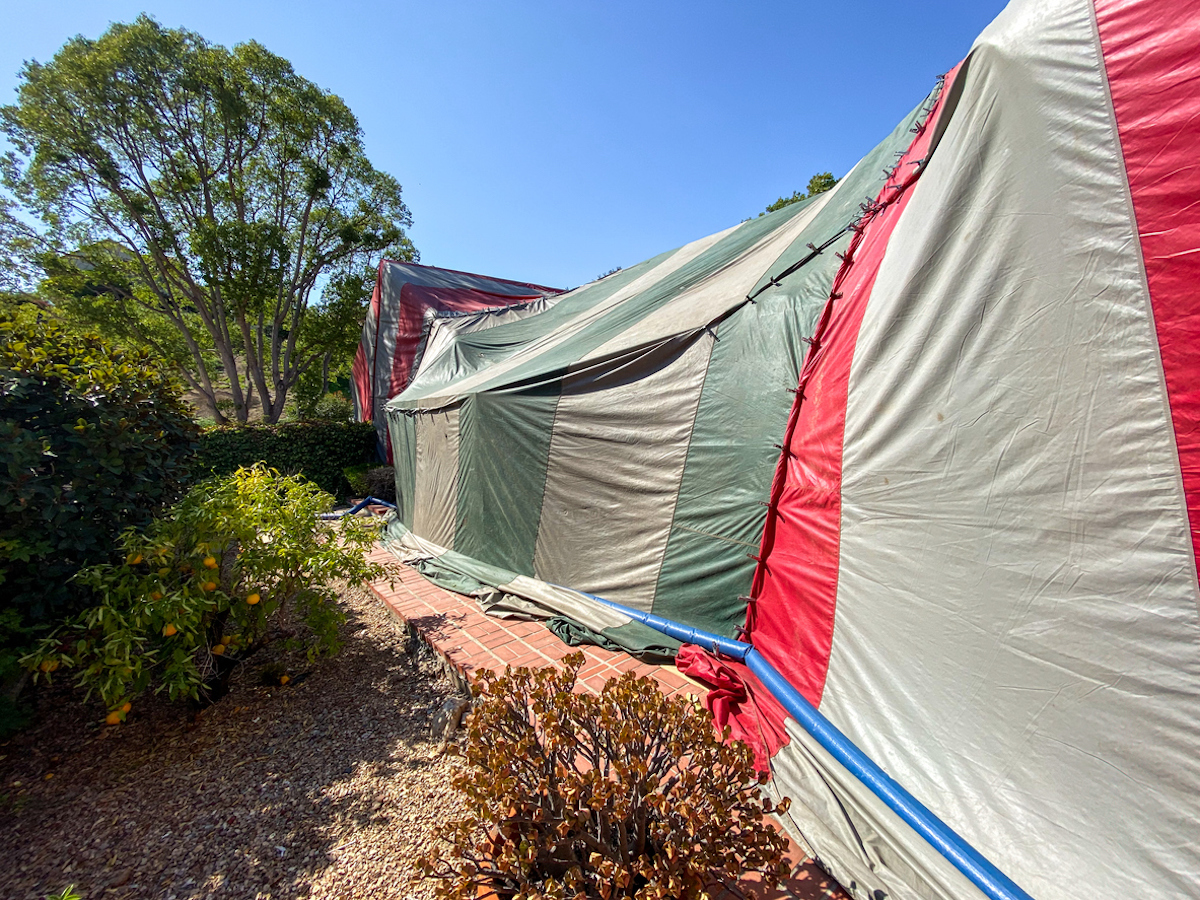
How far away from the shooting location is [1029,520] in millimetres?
1428

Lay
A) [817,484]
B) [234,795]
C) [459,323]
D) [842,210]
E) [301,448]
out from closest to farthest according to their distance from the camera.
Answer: [234,795]
[817,484]
[842,210]
[459,323]
[301,448]

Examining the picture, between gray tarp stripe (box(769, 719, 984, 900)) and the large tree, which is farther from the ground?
the large tree

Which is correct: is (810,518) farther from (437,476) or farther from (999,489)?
(437,476)

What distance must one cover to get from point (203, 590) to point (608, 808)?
7.29 ft

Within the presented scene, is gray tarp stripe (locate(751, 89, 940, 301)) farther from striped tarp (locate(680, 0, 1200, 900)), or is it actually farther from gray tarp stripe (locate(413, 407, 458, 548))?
gray tarp stripe (locate(413, 407, 458, 548))

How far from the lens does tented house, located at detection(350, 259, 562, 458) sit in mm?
9000

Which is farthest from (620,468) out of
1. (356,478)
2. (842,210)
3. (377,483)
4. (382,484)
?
(356,478)

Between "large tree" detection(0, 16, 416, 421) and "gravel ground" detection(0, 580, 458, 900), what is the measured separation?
10.9 m

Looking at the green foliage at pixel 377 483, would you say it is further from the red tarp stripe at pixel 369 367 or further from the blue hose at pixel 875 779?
the blue hose at pixel 875 779

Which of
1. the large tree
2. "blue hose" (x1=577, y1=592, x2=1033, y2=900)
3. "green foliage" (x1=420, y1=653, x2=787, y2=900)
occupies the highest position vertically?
the large tree

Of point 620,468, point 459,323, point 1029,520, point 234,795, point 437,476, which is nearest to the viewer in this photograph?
point 1029,520

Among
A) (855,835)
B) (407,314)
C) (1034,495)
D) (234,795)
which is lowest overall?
(234,795)

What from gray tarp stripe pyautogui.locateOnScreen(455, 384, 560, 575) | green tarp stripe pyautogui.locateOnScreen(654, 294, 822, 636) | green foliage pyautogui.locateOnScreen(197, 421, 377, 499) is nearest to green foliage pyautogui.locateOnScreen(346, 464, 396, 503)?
green foliage pyautogui.locateOnScreen(197, 421, 377, 499)

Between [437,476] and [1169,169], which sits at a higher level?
[1169,169]
